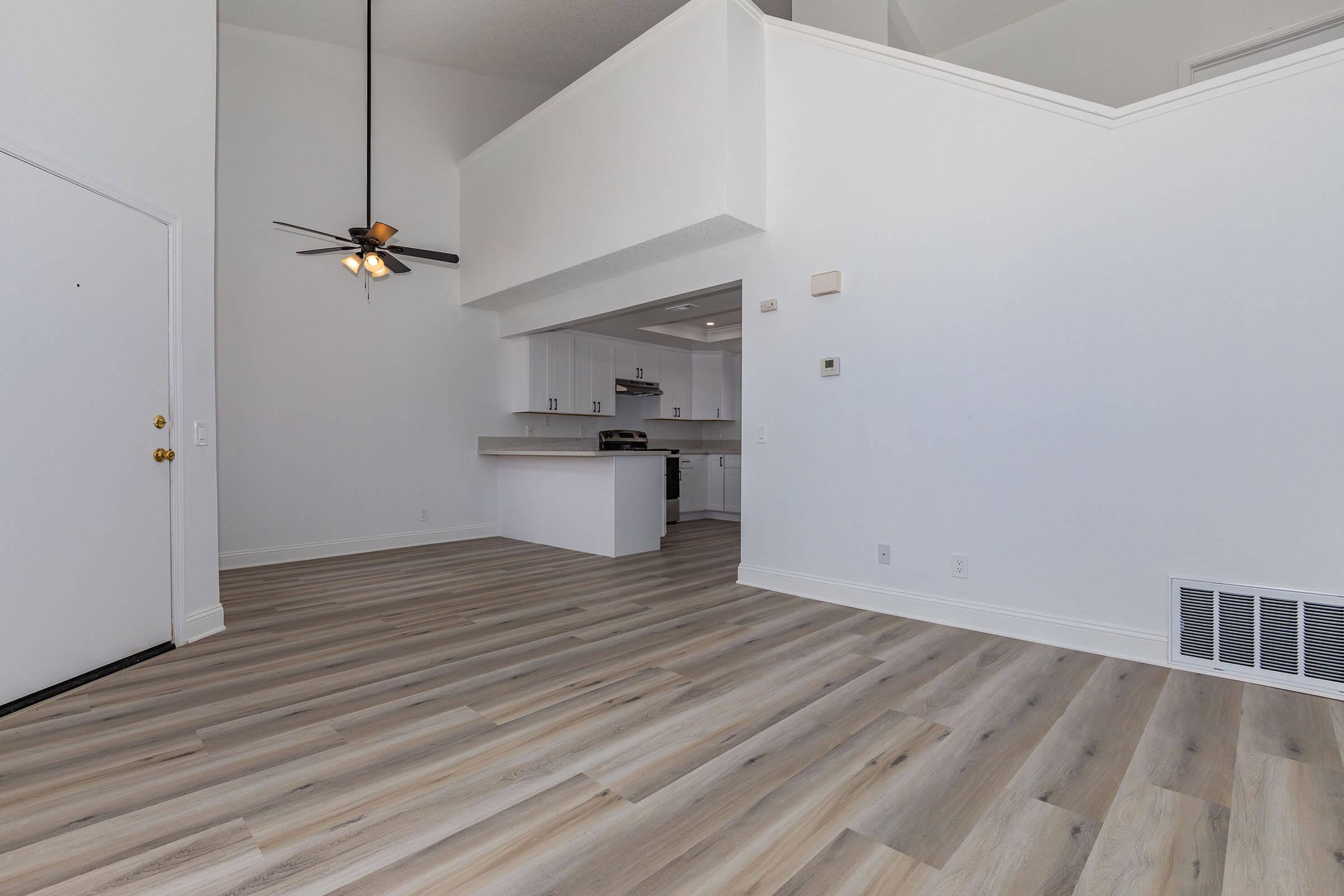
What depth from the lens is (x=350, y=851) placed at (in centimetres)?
152

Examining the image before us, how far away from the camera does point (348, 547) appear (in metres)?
5.82

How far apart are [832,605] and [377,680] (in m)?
2.47

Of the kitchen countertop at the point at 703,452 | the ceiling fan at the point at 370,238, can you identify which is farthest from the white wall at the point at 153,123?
the kitchen countertop at the point at 703,452

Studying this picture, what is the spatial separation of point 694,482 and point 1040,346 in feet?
19.0

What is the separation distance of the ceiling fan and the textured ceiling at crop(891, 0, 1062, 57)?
14.1 feet

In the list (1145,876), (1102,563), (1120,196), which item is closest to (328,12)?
(1120,196)

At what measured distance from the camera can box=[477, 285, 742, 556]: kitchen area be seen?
5723 mm

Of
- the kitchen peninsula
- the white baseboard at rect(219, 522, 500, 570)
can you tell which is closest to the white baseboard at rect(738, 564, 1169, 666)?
the kitchen peninsula

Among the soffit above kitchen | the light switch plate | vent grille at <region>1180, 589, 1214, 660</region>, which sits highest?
the soffit above kitchen

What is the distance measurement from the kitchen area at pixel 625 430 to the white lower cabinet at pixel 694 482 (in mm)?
13

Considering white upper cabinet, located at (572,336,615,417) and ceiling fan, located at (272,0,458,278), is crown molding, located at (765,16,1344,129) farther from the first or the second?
white upper cabinet, located at (572,336,615,417)

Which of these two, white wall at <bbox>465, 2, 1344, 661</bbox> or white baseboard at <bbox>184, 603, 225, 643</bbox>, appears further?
white baseboard at <bbox>184, 603, 225, 643</bbox>

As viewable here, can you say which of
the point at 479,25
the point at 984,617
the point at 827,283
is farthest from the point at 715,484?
the point at 479,25

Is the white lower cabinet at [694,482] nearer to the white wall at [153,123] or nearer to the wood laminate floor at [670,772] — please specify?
the wood laminate floor at [670,772]
